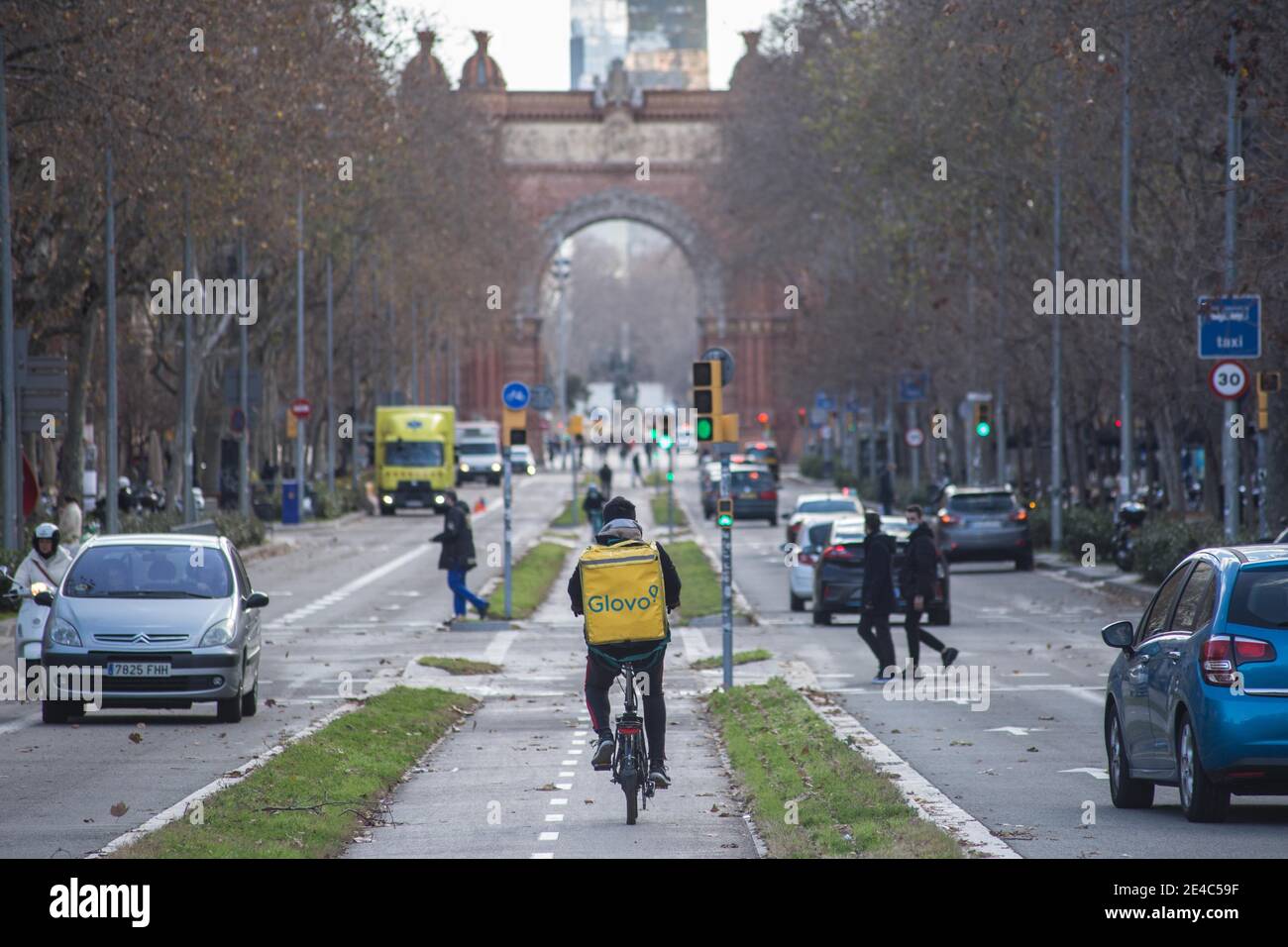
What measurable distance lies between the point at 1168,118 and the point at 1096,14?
780 centimetres

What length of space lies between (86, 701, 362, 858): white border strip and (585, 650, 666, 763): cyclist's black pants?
Answer: 88.1 inches

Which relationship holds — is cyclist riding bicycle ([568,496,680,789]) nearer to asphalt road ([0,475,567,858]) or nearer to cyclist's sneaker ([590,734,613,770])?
cyclist's sneaker ([590,734,613,770])

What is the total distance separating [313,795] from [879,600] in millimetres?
10838

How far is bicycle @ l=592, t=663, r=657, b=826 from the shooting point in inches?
506

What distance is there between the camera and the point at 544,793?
48.4 ft

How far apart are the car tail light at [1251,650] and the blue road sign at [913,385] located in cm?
5543

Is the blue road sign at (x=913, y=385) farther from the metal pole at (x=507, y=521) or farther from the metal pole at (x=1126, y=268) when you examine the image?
the metal pole at (x=507, y=521)

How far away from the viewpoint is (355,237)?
73.1 metres

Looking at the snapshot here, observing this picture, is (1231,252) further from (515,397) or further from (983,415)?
(983,415)

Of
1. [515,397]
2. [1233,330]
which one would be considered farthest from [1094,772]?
[515,397]

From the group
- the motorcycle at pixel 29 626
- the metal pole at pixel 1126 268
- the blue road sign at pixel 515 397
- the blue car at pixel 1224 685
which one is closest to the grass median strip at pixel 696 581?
the blue road sign at pixel 515 397
